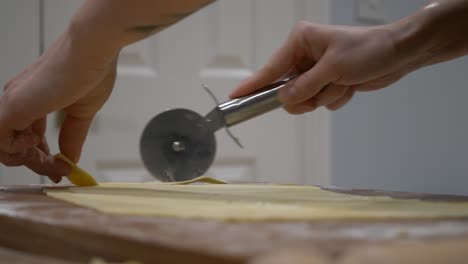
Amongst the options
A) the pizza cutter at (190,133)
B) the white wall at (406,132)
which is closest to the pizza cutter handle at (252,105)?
the pizza cutter at (190,133)

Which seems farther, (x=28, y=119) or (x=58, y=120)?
(x=58, y=120)

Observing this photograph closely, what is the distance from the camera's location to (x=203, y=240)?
1.02 feet

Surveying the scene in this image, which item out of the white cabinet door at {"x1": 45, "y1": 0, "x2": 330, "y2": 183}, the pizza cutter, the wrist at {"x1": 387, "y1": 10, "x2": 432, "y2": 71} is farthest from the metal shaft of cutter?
the white cabinet door at {"x1": 45, "y1": 0, "x2": 330, "y2": 183}

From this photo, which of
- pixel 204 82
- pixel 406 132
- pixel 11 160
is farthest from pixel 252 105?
pixel 406 132

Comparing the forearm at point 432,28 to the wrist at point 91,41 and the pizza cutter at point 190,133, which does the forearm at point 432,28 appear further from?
the wrist at point 91,41

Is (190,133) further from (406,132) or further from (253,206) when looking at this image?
(406,132)

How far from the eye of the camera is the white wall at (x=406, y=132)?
4.76 ft

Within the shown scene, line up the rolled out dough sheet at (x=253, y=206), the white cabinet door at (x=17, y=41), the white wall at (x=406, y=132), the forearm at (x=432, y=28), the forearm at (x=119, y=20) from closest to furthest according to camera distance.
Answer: the rolled out dough sheet at (x=253, y=206), the forearm at (x=119, y=20), the forearm at (x=432, y=28), the white cabinet door at (x=17, y=41), the white wall at (x=406, y=132)

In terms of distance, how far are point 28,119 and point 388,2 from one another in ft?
3.64

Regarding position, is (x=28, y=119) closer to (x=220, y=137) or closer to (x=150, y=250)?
(x=150, y=250)

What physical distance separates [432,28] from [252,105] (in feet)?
0.80

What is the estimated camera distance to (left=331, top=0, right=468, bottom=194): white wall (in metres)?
1.45

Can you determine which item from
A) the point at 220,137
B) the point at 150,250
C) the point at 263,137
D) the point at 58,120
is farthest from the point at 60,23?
the point at 150,250

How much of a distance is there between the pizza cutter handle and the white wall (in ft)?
2.34
